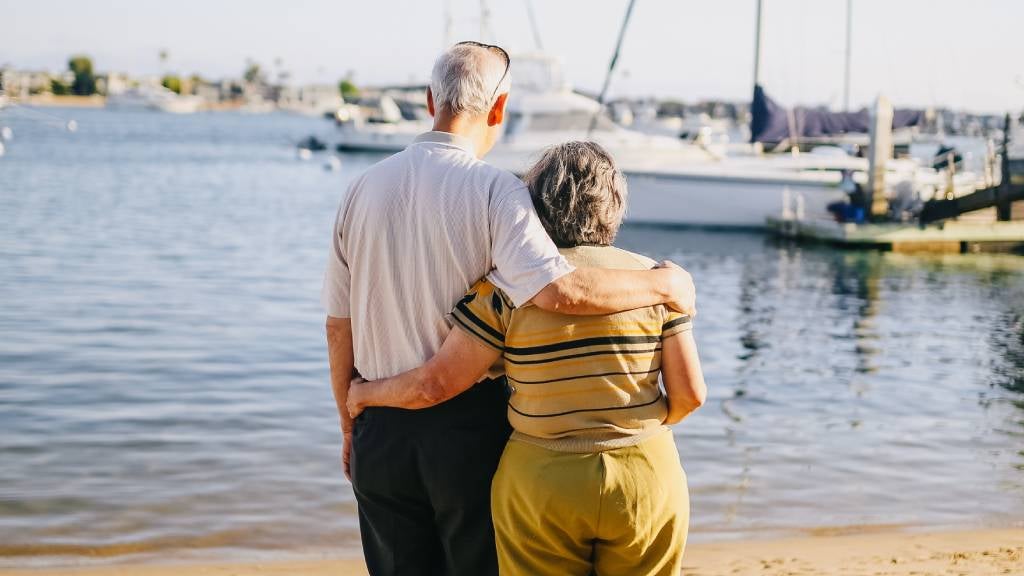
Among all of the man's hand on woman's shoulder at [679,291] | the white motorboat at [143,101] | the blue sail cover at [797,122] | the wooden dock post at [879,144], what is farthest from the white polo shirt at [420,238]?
the white motorboat at [143,101]

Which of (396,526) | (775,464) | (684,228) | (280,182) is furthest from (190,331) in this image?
(280,182)

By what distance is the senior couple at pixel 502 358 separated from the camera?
2.81 meters

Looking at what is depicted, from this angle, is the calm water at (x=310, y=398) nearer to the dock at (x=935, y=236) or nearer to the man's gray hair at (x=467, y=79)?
the dock at (x=935, y=236)

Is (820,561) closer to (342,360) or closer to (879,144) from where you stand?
(342,360)

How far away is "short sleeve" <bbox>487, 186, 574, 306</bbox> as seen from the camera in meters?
2.76

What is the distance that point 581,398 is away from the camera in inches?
111

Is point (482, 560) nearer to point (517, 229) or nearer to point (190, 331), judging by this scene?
point (517, 229)

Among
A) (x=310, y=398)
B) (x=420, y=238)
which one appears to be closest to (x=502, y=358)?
(x=420, y=238)

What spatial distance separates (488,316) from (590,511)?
526 mm

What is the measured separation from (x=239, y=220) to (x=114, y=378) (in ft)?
60.0

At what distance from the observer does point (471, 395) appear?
3023 millimetres

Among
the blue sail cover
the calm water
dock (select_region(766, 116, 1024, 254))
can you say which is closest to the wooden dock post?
dock (select_region(766, 116, 1024, 254))

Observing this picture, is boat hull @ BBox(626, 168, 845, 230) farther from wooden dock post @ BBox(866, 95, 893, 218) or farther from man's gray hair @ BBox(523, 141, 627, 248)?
man's gray hair @ BBox(523, 141, 627, 248)

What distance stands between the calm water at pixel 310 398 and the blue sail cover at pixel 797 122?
614cm
